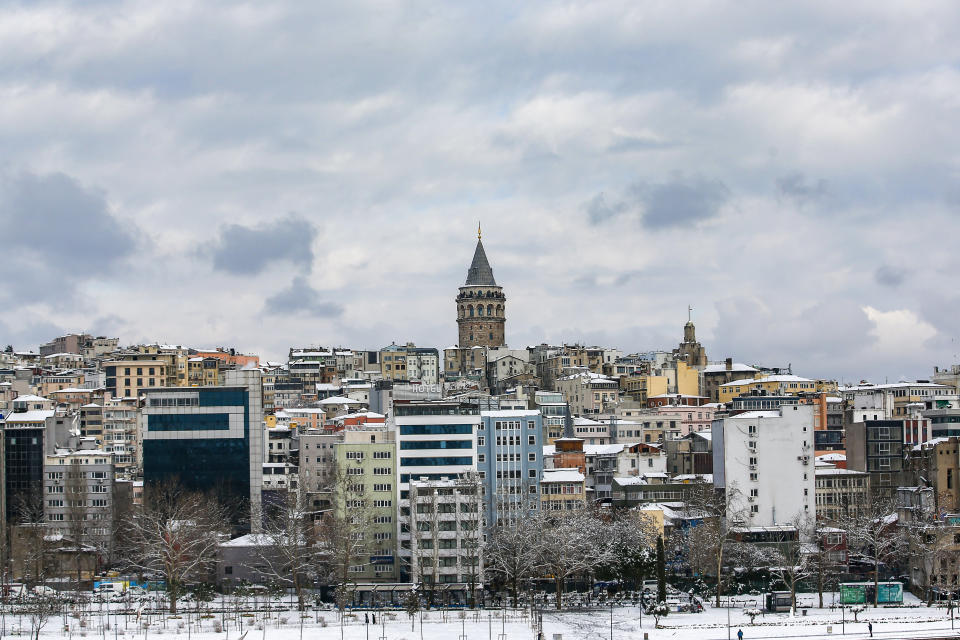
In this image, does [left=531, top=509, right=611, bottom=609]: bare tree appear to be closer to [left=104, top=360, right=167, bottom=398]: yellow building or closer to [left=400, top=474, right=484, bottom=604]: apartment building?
[left=400, top=474, right=484, bottom=604]: apartment building

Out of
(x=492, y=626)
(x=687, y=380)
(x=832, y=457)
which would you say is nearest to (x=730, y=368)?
(x=687, y=380)

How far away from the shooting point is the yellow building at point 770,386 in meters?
148

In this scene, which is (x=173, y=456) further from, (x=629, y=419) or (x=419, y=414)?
(x=629, y=419)

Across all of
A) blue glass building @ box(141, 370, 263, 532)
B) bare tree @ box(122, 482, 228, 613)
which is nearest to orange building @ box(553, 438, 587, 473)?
blue glass building @ box(141, 370, 263, 532)

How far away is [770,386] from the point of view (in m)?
149

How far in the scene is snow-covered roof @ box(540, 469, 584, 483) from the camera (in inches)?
3602

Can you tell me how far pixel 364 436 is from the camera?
91.4 m

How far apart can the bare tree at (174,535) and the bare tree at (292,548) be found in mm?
2856

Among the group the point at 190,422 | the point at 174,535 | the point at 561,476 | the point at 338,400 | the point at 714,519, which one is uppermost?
the point at 338,400

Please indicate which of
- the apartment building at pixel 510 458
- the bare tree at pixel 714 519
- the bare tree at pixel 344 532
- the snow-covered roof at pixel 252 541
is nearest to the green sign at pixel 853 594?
the bare tree at pixel 714 519

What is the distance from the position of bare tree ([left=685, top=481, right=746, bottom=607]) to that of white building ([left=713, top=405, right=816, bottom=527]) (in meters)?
1.00

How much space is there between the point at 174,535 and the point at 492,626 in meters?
22.5

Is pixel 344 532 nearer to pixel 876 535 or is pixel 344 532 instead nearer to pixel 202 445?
pixel 202 445

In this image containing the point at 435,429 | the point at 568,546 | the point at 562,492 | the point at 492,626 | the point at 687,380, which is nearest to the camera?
the point at 492,626
